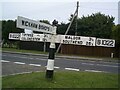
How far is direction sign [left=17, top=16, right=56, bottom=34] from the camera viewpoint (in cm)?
742

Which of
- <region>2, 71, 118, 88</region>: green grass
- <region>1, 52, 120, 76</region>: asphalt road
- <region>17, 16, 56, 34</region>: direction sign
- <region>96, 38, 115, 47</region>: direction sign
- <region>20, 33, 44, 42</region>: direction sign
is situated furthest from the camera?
<region>20, 33, 44, 42</region>: direction sign

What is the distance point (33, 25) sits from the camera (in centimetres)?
803

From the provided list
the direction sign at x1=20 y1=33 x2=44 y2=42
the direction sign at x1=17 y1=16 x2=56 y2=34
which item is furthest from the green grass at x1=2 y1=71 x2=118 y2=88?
the direction sign at x1=20 y1=33 x2=44 y2=42

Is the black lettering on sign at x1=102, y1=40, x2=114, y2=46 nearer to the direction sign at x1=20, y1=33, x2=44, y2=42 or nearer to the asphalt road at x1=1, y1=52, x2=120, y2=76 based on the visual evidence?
the direction sign at x1=20, y1=33, x2=44, y2=42

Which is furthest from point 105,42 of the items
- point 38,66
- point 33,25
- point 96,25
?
point 33,25

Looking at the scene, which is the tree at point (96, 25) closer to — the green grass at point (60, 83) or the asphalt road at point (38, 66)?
the asphalt road at point (38, 66)

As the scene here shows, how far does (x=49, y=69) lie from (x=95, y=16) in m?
60.1

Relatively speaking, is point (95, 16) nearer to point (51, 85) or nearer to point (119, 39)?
point (119, 39)

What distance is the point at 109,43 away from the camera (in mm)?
38688

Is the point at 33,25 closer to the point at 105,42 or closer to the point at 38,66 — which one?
the point at 38,66

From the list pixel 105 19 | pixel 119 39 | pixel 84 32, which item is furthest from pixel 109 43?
pixel 105 19

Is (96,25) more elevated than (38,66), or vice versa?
(96,25)

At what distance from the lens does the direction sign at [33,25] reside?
7.42m

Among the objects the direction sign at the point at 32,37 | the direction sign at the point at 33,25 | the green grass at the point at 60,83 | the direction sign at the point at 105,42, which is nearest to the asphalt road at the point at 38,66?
the green grass at the point at 60,83
